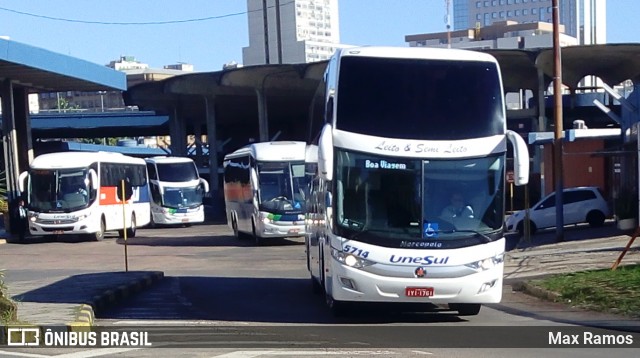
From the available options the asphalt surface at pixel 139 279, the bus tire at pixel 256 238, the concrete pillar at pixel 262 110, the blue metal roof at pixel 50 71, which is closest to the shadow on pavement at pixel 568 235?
the asphalt surface at pixel 139 279

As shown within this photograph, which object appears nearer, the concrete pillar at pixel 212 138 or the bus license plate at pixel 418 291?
the bus license plate at pixel 418 291

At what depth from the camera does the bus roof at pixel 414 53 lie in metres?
14.1

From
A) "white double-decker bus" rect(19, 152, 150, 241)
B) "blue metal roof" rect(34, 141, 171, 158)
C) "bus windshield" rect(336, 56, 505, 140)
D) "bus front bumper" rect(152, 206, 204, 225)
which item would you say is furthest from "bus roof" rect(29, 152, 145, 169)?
"blue metal roof" rect(34, 141, 171, 158)

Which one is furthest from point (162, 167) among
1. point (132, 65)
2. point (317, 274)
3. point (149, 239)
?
point (132, 65)

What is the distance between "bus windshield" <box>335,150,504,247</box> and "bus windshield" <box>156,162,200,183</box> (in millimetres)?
37785

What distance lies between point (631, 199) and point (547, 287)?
12.3 m

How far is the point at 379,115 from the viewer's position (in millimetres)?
13789

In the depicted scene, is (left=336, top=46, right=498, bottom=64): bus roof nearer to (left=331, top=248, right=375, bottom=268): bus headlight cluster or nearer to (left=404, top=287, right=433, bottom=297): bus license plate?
(left=331, top=248, right=375, bottom=268): bus headlight cluster

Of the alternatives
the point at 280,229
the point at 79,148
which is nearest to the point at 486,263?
the point at 280,229

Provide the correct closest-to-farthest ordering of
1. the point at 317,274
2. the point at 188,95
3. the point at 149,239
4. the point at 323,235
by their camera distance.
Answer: the point at 323,235, the point at 317,274, the point at 149,239, the point at 188,95

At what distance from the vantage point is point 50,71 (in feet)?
133

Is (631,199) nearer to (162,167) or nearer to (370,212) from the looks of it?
(370,212)

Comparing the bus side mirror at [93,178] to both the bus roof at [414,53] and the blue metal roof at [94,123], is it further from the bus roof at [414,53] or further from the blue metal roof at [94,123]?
the blue metal roof at [94,123]

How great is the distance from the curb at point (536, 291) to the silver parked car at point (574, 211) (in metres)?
18.1
